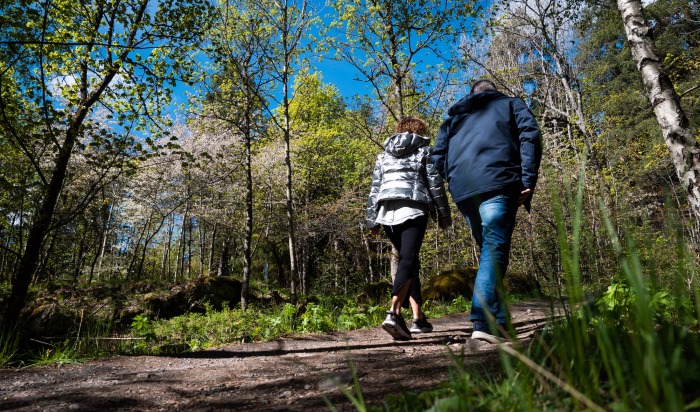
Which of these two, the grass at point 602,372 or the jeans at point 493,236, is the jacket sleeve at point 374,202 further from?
the grass at point 602,372

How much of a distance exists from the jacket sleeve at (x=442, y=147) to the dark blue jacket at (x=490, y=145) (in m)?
0.05

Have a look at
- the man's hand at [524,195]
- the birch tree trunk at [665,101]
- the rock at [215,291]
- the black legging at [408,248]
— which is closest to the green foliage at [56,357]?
the black legging at [408,248]

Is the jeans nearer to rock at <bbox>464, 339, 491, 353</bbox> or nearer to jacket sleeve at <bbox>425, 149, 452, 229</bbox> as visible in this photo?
rock at <bbox>464, 339, 491, 353</bbox>

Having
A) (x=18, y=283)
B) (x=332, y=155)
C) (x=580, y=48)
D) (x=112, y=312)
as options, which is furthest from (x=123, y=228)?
(x=580, y=48)

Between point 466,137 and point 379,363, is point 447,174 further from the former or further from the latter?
point 379,363

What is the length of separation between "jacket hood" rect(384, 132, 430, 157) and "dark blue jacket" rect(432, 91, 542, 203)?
0.60 metres

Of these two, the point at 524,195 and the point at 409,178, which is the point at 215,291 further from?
the point at 524,195

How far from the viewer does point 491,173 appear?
9.31 ft

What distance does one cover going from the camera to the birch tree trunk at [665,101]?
12.0 ft

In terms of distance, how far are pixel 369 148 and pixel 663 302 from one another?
18253mm

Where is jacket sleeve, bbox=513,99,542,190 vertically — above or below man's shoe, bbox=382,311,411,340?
above

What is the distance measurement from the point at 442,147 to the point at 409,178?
50 cm

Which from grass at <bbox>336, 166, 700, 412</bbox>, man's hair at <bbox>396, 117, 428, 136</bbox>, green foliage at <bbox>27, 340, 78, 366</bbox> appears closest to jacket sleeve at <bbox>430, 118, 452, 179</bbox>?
man's hair at <bbox>396, 117, 428, 136</bbox>

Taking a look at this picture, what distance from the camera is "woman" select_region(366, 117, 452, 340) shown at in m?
3.58
